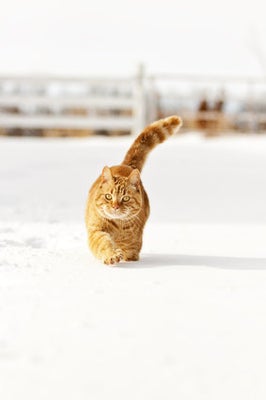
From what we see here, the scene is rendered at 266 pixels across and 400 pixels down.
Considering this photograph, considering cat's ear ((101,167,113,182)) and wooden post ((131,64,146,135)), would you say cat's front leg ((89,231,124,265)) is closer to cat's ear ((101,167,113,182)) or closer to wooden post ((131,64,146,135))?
cat's ear ((101,167,113,182))

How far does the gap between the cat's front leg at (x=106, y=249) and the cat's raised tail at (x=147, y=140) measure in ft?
1.49

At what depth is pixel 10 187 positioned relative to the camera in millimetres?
5320

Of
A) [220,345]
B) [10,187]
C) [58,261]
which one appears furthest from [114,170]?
[10,187]

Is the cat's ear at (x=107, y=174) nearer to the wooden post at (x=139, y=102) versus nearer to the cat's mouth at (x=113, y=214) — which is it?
the cat's mouth at (x=113, y=214)

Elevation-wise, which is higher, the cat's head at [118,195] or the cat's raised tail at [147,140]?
the cat's raised tail at [147,140]

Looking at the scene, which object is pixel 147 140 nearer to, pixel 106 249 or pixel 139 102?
pixel 106 249

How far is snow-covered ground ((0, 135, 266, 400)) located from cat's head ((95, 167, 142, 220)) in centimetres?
22

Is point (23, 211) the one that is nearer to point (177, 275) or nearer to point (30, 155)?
point (177, 275)

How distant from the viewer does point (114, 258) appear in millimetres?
2574

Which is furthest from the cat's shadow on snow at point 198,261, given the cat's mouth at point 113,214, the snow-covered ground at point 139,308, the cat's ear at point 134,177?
the cat's ear at point 134,177

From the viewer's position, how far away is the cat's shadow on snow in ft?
8.85

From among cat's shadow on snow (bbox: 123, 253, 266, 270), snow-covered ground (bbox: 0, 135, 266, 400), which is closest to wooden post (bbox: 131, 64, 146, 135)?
snow-covered ground (bbox: 0, 135, 266, 400)

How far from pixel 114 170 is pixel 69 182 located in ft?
9.45

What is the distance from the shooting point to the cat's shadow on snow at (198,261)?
106 inches
